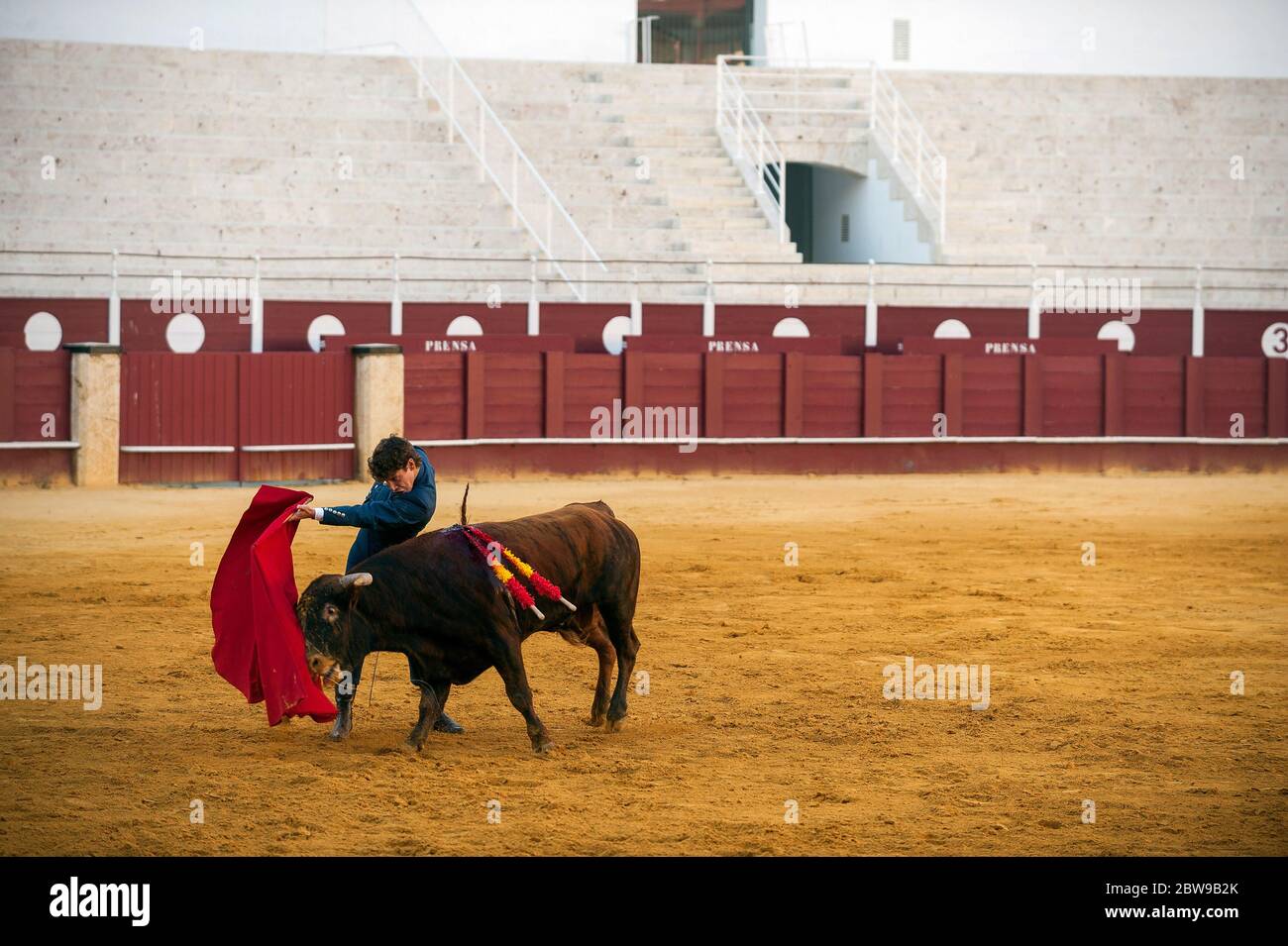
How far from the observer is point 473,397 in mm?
17422

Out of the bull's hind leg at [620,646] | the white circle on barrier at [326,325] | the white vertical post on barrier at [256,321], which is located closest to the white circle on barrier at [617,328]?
the white circle on barrier at [326,325]

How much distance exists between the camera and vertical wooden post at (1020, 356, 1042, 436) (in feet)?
62.0

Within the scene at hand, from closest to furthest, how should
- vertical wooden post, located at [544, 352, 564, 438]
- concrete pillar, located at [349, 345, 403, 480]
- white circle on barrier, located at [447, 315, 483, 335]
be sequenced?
concrete pillar, located at [349, 345, 403, 480], vertical wooden post, located at [544, 352, 564, 438], white circle on barrier, located at [447, 315, 483, 335]

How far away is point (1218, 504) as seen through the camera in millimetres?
15031

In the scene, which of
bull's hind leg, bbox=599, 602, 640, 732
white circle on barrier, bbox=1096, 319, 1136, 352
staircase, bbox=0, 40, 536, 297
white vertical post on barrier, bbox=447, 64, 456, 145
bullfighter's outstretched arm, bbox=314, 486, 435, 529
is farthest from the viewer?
white vertical post on barrier, bbox=447, 64, 456, 145

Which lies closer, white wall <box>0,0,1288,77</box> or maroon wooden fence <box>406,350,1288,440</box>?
maroon wooden fence <box>406,350,1288,440</box>

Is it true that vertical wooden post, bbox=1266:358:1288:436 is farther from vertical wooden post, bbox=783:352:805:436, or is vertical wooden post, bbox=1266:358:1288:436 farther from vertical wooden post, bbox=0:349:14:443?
vertical wooden post, bbox=0:349:14:443

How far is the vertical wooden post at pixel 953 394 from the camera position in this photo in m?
18.8

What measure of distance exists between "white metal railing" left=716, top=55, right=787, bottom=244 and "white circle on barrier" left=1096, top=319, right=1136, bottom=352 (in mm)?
4118

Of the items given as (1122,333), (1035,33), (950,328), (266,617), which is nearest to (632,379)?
(950,328)

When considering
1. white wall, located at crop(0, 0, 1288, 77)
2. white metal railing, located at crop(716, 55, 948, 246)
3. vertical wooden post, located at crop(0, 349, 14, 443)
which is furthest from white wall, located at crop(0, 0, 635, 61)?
vertical wooden post, located at crop(0, 349, 14, 443)

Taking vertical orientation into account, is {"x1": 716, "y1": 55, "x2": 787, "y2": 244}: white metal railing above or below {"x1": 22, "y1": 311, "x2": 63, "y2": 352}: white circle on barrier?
above

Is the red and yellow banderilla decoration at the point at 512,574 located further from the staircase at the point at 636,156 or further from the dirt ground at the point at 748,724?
the staircase at the point at 636,156

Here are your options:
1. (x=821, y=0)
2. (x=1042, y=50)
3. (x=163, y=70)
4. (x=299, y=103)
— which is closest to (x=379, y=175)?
(x=299, y=103)
